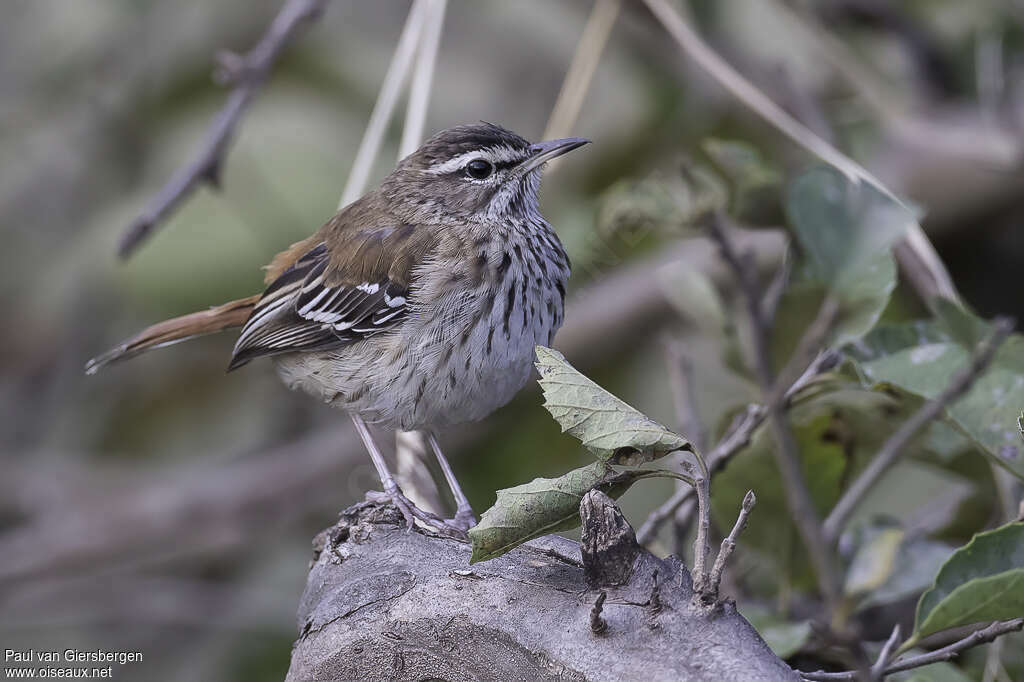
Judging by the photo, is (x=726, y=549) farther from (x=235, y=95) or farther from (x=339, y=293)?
(x=235, y=95)

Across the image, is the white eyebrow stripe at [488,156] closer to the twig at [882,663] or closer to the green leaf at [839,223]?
the green leaf at [839,223]

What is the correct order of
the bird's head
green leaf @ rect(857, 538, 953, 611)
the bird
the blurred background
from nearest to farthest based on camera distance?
green leaf @ rect(857, 538, 953, 611)
the bird
the bird's head
the blurred background

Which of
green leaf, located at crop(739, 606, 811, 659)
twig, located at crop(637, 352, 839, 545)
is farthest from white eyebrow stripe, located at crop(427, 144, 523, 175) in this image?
green leaf, located at crop(739, 606, 811, 659)

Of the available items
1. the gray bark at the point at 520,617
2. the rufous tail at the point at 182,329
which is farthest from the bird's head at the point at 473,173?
the gray bark at the point at 520,617

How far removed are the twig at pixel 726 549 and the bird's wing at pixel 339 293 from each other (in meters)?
1.83

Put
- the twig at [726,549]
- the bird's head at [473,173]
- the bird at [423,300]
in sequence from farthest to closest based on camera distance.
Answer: the bird's head at [473,173], the bird at [423,300], the twig at [726,549]

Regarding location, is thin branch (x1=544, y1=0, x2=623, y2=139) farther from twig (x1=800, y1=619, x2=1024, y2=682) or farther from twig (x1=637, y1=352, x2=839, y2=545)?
twig (x1=800, y1=619, x2=1024, y2=682)

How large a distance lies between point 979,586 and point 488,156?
2.26m

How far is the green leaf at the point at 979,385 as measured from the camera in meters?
2.42

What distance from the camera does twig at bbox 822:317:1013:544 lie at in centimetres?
190

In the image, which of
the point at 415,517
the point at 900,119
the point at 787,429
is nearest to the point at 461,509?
the point at 415,517

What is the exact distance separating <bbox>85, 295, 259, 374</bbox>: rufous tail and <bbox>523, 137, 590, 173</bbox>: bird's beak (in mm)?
1090

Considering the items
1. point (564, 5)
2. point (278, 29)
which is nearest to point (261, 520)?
point (278, 29)

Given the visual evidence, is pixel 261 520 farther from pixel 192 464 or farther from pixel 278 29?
pixel 278 29
